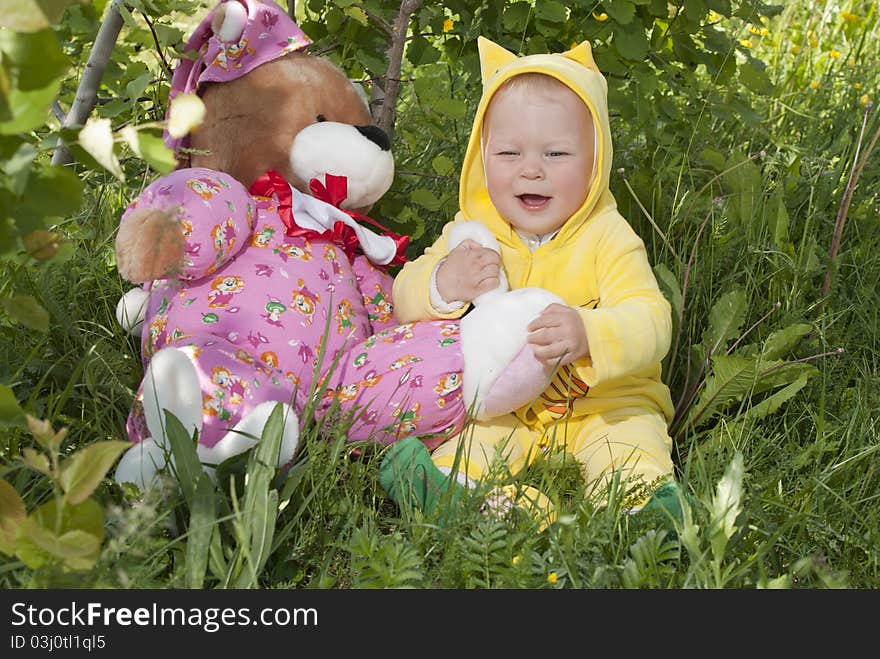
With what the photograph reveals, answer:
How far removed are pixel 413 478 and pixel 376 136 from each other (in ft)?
2.65

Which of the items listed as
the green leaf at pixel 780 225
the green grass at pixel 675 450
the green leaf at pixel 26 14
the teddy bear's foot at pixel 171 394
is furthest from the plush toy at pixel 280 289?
the green leaf at pixel 780 225

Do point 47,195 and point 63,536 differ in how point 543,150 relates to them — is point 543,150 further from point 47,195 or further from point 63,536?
point 63,536

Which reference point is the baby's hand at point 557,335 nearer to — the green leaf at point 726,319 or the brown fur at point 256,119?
the green leaf at point 726,319

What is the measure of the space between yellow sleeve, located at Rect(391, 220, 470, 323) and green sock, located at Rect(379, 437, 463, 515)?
33 centimetres

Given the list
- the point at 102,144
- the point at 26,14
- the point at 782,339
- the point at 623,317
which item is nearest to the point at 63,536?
the point at 102,144

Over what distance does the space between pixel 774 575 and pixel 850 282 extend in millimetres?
1212

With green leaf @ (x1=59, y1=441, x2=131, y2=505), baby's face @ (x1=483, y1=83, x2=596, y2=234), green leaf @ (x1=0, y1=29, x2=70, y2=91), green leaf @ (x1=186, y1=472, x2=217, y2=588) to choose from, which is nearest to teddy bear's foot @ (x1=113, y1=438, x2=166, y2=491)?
green leaf @ (x1=186, y1=472, x2=217, y2=588)

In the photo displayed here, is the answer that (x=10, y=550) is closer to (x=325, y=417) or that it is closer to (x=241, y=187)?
(x=325, y=417)

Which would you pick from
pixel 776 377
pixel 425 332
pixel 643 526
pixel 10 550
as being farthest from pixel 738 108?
pixel 10 550

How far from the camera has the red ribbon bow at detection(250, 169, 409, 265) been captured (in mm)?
2170

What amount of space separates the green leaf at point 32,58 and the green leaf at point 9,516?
498 millimetres

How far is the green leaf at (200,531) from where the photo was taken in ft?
4.85

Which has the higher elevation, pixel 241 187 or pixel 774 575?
pixel 241 187

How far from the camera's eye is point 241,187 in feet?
6.96
